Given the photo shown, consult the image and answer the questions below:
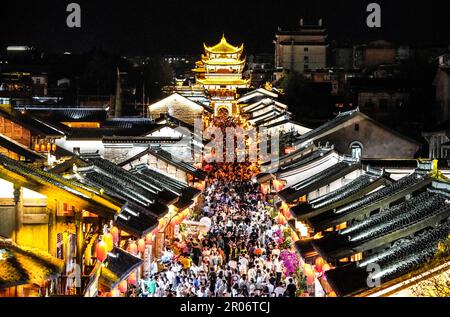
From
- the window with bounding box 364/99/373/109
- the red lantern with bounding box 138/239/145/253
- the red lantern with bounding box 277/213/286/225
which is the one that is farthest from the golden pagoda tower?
the red lantern with bounding box 138/239/145/253

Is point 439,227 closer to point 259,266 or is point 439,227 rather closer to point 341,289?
point 341,289

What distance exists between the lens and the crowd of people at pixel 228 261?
20766 mm

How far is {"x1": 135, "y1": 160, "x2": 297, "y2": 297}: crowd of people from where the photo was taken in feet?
68.1

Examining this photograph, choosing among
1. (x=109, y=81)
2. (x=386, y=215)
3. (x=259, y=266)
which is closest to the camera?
(x=386, y=215)

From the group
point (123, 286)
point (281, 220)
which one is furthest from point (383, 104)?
point (123, 286)

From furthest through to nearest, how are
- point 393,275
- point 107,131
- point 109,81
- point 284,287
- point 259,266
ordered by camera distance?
1. point 109,81
2. point 107,131
3. point 259,266
4. point 284,287
5. point 393,275

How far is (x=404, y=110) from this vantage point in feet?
186

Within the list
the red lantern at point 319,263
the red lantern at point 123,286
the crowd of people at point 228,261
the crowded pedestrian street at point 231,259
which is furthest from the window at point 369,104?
the red lantern at point 123,286

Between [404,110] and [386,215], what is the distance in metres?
40.5

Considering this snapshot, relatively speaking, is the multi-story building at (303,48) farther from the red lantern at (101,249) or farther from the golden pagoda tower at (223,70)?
the red lantern at (101,249)

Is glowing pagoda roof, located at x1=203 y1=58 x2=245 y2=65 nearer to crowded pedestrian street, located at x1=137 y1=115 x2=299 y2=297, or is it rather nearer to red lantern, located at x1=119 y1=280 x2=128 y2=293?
crowded pedestrian street, located at x1=137 y1=115 x2=299 y2=297

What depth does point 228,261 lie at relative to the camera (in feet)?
81.4

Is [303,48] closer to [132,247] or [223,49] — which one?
[223,49]

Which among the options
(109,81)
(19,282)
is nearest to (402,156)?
(19,282)
